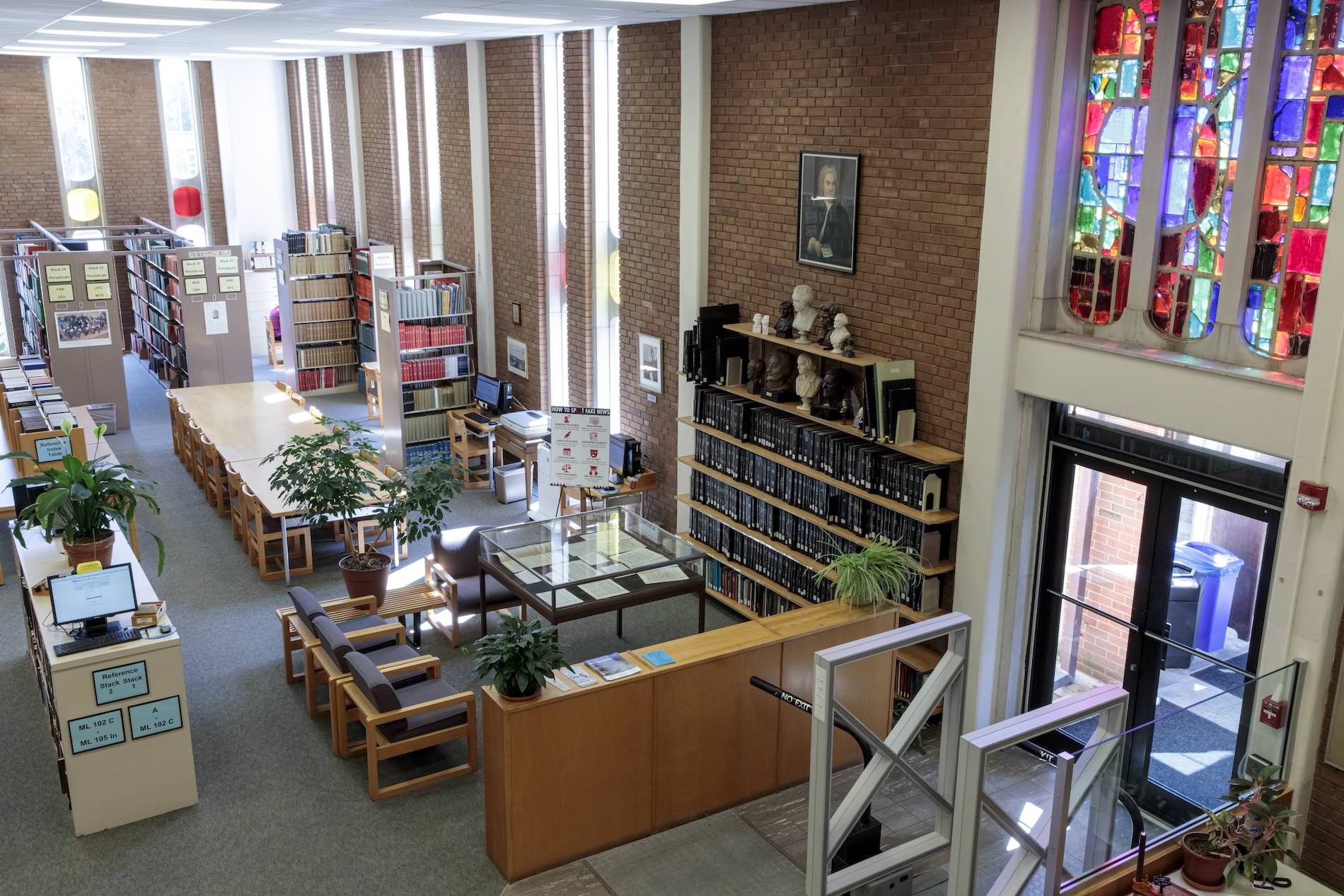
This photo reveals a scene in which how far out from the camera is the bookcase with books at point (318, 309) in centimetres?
1414

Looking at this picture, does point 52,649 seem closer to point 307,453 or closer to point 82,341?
point 307,453

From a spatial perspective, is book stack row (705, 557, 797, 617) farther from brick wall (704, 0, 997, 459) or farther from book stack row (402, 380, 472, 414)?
book stack row (402, 380, 472, 414)

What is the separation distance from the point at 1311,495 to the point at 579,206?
6.66 m

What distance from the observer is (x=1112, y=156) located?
18.3 ft

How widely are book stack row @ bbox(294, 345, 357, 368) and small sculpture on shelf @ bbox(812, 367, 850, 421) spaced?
924 centimetres

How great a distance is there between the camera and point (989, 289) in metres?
6.00

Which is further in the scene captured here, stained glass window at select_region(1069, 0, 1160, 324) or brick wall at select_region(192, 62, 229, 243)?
brick wall at select_region(192, 62, 229, 243)

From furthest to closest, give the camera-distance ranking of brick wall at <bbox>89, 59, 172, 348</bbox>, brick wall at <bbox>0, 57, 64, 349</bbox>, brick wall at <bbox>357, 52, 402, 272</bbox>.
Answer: brick wall at <bbox>89, 59, 172, 348</bbox>
brick wall at <bbox>0, 57, 64, 349</bbox>
brick wall at <bbox>357, 52, 402, 272</bbox>

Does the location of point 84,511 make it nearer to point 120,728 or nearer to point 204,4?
point 120,728

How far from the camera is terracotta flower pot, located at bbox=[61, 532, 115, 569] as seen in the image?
6668 mm

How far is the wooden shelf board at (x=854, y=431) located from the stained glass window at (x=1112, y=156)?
1.09 meters

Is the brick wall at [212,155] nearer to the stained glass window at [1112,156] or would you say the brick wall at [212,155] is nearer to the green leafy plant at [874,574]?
the green leafy plant at [874,574]

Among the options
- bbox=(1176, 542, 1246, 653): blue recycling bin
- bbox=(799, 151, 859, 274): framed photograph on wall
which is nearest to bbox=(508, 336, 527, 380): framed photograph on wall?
bbox=(799, 151, 859, 274): framed photograph on wall

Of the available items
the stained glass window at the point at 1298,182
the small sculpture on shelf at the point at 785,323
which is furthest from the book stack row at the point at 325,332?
the stained glass window at the point at 1298,182
